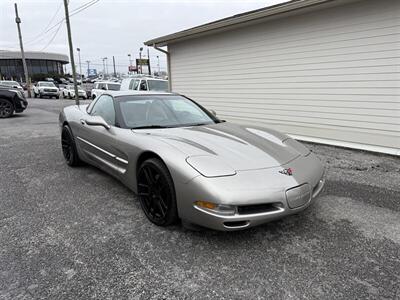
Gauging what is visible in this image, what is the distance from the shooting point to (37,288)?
206 cm

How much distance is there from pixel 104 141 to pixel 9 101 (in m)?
10.5

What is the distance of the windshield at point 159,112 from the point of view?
3.58 m

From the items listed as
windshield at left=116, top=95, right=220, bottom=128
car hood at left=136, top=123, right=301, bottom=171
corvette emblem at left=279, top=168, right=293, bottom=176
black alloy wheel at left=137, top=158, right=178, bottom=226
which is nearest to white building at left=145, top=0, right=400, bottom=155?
car hood at left=136, top=123, right=301, bottom=171

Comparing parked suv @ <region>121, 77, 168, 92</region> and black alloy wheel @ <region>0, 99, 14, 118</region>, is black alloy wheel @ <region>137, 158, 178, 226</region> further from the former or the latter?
black alloy wheel @ <region>0, 99, 14, 118</region>

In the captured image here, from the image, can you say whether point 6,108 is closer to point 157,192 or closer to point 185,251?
point 157,192

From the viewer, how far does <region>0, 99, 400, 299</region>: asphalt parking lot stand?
2.05 m

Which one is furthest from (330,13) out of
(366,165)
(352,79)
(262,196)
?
(262,196)

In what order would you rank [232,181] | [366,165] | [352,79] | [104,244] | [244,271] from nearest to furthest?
[244,271] → [232,181] → [104,244] → [366,165] → [352,79]

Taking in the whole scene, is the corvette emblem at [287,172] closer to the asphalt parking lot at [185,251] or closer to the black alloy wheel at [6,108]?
the asphalt parking lot at [185,251]

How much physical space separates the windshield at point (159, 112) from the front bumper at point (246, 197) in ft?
4.36

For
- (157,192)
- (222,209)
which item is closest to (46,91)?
(157,192)

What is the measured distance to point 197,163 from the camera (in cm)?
253

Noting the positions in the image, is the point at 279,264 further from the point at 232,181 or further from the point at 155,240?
the point at 155,240

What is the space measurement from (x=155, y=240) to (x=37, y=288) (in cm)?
95
